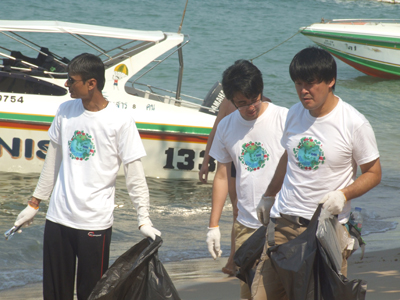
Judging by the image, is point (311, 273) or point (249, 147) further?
point (249, 147)

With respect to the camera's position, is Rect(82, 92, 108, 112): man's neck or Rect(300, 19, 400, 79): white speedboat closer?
Rect(82, 92, 108, 112): man's neck

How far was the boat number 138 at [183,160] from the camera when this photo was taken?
6965 millimetres

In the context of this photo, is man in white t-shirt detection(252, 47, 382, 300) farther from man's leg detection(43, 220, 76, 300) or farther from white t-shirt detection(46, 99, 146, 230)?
man's leg detection(43, 220, 76, 300)

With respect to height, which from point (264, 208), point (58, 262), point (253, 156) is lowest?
point (58, 262)

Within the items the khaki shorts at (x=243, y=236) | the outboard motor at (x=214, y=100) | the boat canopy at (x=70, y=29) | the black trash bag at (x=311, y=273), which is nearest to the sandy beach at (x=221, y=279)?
the khaki shorts at (x=243, y=236)

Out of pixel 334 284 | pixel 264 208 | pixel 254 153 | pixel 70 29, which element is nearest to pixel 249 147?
pixel 254 153

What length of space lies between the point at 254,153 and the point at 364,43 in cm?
1315

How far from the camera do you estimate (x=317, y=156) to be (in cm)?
242

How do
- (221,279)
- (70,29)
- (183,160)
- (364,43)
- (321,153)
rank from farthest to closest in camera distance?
(364,43) → (183,160) → (70,29) → (221,279) → (321,153)

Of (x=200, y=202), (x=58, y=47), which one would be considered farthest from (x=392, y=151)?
(x=58, y=47)

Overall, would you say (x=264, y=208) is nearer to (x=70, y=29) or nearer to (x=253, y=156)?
(x=253, y=156)

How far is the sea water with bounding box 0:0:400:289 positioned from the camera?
5.36m

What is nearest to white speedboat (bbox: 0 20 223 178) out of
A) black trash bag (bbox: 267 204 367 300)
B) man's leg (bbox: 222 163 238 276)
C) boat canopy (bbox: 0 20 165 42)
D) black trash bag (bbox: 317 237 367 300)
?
boat canopy (bbox: 0 20 165 42)

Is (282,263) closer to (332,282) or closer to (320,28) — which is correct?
(332,282)
